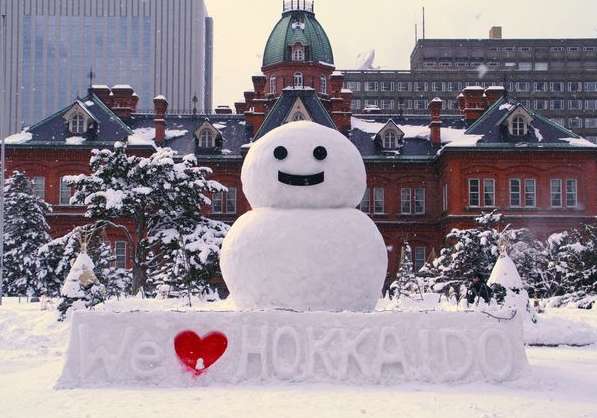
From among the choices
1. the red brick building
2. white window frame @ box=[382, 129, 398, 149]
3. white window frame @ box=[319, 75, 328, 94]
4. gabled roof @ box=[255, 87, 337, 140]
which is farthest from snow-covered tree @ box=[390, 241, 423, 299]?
white window frame @ box=[319, 75, 328, 94]

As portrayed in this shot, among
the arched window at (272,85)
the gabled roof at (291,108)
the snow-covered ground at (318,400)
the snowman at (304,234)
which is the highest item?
the arched window at (272,85)

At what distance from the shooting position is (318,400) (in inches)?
396

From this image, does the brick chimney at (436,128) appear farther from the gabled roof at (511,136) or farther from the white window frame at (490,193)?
the white window frame at (490,193)

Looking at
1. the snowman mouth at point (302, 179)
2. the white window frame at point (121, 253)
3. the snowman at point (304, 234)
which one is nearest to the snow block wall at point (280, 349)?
the snowman at point (304, 234)

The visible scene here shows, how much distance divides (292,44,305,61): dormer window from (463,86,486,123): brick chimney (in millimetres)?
11081

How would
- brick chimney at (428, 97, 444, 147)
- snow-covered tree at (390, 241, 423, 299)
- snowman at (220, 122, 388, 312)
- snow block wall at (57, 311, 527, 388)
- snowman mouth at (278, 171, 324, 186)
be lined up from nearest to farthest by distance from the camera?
snow block wall at (57, 311, 527, 388) < snowman at (220, 122, 388, 312) < snowman mouth at (278, 171, 324, 186) < snow-covered tree at (390, 241, 423, 299) < brick chimney at (428, 97, 444, 147)

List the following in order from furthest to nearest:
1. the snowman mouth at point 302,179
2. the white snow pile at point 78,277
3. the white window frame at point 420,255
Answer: the white window frame at point 420,255 < the white snow pile at point 78,277 < the snowman mouth at point 302,179

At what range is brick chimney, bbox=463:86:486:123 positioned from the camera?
4775 centimetres

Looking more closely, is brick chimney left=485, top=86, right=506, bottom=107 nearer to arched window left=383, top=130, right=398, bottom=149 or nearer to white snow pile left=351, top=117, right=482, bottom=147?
white snow pile left=351, top=117, right=482, bottom=147

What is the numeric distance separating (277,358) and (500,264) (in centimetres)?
927

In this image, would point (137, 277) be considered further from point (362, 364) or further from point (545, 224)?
point (545, 224)

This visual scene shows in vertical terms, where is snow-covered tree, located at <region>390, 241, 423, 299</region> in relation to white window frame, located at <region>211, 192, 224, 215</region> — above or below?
below

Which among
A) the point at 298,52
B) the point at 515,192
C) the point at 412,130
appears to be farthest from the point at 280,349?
the point at 298,52

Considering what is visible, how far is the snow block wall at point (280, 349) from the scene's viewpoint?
11203mm
